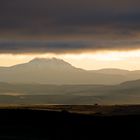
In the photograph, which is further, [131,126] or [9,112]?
[9,112]

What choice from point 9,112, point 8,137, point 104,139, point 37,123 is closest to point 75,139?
point 104,139

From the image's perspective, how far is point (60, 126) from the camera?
6738 centimetres

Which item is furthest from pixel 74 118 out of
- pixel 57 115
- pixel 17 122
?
pixel 17 122

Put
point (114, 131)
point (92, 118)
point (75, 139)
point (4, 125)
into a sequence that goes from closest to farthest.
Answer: point (75, 139)
point (114, 131)
point (4, 125)
point (92, 118)

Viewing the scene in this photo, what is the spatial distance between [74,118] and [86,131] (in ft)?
33.7

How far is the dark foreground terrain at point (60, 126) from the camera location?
60588 millimetres

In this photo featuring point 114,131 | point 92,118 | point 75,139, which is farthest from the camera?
point 92,118

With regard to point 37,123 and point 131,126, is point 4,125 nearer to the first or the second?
point 37,123

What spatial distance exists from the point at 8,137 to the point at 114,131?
491 inches

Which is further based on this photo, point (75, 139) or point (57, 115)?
point (57, 115)

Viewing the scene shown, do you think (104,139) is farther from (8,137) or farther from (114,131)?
(8,137)

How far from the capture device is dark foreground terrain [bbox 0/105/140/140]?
2385 inches

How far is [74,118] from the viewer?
7338 cm

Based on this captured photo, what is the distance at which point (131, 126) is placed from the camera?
64.8 metres
